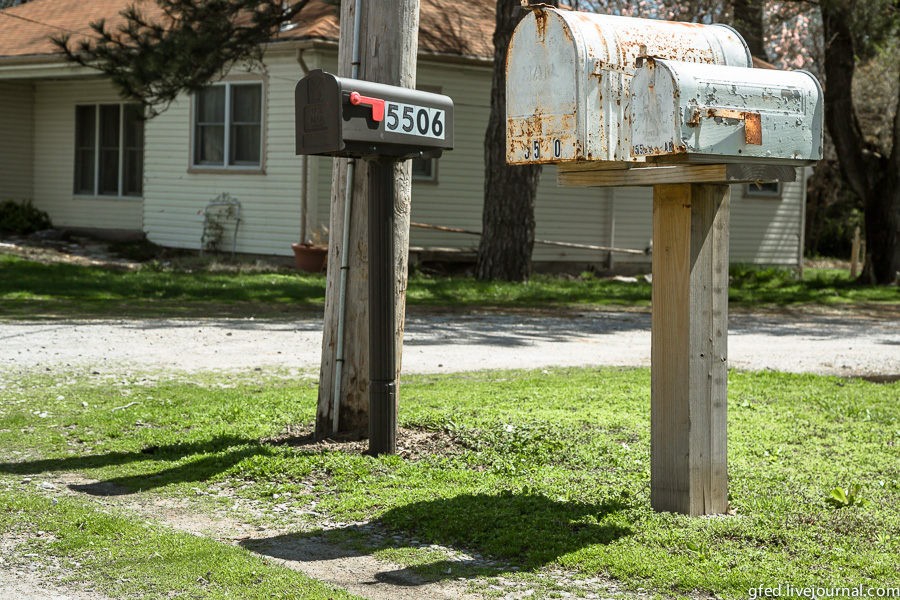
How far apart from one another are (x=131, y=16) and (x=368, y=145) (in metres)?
11.0

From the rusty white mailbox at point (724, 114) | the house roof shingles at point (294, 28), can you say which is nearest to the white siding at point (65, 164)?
the house roof shingles at point (294, 28)

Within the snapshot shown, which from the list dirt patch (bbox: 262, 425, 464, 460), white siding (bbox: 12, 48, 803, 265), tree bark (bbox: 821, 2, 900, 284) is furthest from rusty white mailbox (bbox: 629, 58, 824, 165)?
tree bark (bbox: 821, 2, 900, 284)

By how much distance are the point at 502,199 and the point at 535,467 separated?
39.4 feet

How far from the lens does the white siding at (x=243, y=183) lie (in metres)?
18.5

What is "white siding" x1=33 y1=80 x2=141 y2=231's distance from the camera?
21.8 metres

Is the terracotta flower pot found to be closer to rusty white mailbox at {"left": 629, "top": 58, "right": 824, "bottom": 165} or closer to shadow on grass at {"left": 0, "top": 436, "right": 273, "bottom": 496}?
shadow on grass at {"left": 0, "top": 436, "right": 273, "bottom": 496}

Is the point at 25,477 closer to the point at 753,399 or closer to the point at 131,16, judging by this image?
the point at 753,399

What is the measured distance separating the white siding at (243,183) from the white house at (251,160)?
27 millimetres

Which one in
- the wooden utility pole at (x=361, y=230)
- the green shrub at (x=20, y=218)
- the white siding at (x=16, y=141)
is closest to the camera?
the wooden utility pole at (x=361, y=230)

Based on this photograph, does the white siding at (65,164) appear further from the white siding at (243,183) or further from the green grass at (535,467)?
the green grass at (535,467)

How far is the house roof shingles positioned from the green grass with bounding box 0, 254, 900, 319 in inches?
171

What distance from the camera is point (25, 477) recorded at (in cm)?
518

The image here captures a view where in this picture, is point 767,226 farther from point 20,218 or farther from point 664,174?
point 664,174

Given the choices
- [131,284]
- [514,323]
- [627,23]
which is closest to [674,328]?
[627,23]
